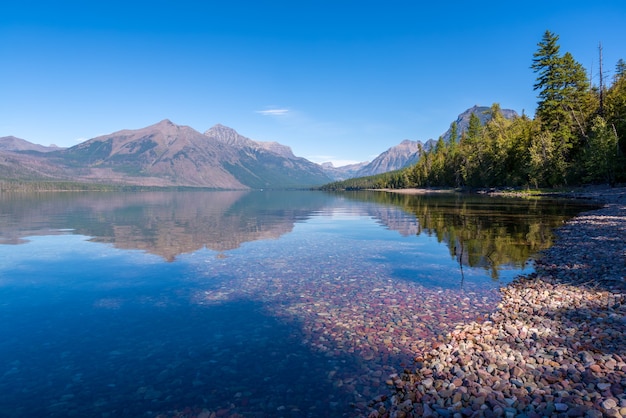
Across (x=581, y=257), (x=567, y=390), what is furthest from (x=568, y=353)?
(x=581, y=257)

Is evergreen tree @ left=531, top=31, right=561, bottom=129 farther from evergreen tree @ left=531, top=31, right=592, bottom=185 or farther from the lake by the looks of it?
the lake

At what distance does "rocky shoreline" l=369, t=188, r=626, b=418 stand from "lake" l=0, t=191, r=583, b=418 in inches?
35.3

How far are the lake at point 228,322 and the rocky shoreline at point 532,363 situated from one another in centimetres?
90

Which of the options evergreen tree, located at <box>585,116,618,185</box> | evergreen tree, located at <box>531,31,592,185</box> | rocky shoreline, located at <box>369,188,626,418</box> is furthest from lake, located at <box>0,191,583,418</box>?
evergreen tree, located at <box>531,31,592,185</box>

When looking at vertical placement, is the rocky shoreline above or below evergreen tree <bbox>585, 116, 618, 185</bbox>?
below

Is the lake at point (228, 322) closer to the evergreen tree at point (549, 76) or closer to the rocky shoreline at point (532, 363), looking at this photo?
the rocky shoreline at point (532, 363)

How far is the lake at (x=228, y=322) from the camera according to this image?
9.43 m

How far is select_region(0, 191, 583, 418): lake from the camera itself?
943 cm

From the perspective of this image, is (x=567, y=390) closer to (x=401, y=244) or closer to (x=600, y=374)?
(x=600, y=374)

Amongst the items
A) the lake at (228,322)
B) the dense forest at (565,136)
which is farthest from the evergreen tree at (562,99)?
the lake at (228,322)

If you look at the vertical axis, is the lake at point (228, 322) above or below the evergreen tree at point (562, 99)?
below

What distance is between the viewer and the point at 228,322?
47.3 feet

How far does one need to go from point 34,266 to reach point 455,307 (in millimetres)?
27774

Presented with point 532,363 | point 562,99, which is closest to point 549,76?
point 562,99
